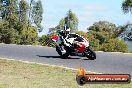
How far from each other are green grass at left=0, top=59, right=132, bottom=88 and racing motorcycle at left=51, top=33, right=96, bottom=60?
457 centimetres

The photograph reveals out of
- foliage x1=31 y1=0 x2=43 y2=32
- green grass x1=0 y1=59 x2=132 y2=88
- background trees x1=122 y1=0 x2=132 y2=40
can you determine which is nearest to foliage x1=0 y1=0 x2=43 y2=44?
foliage x1=31 y1=0 x2=43 y2=32

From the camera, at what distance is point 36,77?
11.3 m

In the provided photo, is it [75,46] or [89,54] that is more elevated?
[75,46]

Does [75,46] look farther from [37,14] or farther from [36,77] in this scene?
[37,14]

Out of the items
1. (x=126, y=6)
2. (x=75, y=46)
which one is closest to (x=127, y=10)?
(x=126, y=6)

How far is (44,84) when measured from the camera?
32.6ft

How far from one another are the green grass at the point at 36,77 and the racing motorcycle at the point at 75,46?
15.0 ft

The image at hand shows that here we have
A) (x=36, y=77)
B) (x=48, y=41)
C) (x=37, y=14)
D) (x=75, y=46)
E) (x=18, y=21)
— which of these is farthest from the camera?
(x=37, y=14)

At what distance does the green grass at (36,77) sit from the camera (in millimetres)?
9766

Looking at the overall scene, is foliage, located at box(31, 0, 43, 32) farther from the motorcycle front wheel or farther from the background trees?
the motorcycle front wheel

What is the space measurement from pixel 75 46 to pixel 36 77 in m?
7.41

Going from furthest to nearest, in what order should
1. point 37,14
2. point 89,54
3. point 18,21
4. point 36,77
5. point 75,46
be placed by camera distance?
point 37,14, point 18,21, point 75,46, point 89,54, point 36,77

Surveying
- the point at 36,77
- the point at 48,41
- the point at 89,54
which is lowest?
the point at 48,41

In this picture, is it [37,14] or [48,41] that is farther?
[37,14]
